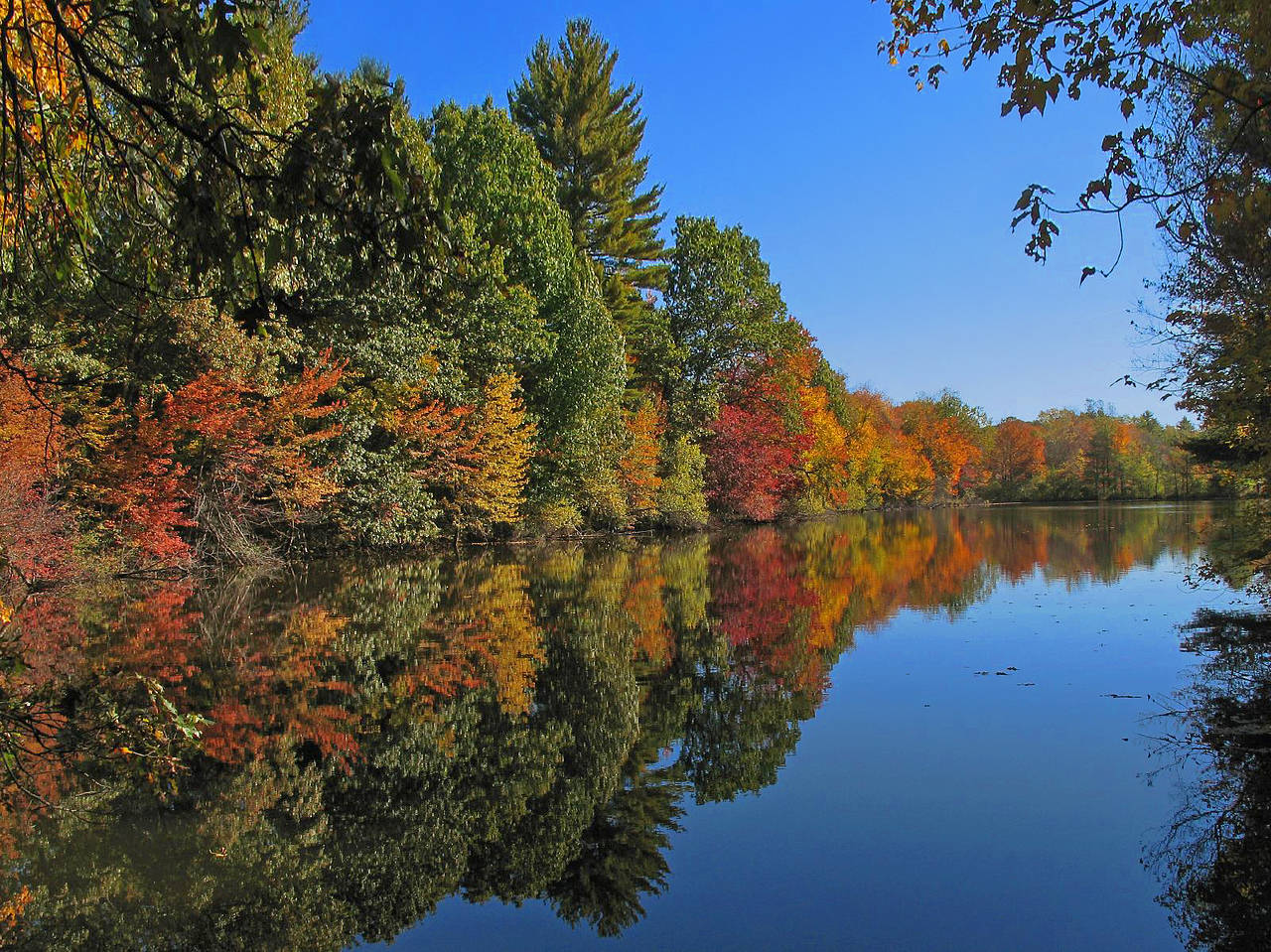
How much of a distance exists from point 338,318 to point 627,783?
14.3 meters

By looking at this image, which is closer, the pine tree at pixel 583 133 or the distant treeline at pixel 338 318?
the distant treeline at pixel 338 318

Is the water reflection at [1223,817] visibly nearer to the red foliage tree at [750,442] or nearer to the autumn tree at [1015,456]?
the red foliage tree at [750,442]

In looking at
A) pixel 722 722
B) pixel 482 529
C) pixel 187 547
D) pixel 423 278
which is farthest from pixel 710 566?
pixel 423 278

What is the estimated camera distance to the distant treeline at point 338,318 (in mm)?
2721

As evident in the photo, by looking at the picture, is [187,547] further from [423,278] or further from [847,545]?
[847,545]

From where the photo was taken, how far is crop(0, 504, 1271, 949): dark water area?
401 centimetres

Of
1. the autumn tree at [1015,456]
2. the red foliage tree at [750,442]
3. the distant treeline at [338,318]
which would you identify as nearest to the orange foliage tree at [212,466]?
the distant treeline at [338,318]

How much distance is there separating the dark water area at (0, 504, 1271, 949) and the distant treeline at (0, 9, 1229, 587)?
1909 millimetres

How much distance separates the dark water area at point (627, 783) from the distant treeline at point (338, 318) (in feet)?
6.26

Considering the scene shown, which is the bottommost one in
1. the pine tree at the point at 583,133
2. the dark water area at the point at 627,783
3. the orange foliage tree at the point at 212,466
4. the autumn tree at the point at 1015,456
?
the dark water area at the point at 627,783

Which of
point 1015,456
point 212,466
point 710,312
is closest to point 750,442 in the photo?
point 710,312

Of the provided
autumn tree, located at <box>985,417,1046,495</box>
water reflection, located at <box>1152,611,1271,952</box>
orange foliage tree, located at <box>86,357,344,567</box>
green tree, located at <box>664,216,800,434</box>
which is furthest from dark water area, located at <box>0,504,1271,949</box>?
autumn tree, located at <box>985,417,1046,495</box>

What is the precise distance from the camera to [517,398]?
2577 cm

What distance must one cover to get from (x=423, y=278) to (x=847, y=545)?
26.5m
